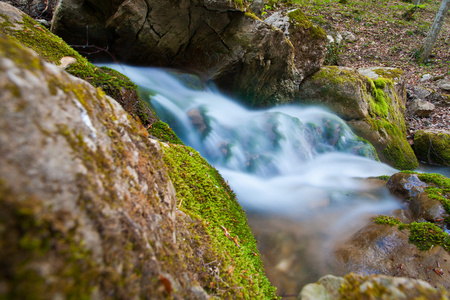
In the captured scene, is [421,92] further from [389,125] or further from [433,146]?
[389,125]

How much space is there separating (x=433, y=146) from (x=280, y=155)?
283 inches

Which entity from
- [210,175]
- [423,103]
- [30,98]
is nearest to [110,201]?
[30,98]

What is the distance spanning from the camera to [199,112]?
6336mm

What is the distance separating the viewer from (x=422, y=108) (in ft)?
37.2

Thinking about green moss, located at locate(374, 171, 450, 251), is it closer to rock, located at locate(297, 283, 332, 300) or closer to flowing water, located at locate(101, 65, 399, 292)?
flowing water, located at locate(101, 65, 399, 292)

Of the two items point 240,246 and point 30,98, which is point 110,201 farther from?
point 240,246

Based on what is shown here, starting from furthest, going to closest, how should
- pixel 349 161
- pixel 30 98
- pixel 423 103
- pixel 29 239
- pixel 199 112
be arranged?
pixel 423 103 < pixel 349 161 < pixel 199 112 < pixel 30 98 < pixel 29 239

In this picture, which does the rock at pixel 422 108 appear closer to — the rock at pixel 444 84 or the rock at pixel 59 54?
the rock at pixel 444 84

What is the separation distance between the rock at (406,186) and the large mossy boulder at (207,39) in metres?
4.48

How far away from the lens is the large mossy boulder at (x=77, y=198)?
63 centimetres

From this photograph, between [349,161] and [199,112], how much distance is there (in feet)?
15.9

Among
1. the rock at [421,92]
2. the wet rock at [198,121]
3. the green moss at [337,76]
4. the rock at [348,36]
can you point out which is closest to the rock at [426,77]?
the rock at [421,92]

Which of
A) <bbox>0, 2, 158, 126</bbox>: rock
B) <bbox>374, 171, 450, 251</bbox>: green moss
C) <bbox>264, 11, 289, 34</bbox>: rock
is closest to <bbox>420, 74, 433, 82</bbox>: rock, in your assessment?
<bbox>264, 11, 289, 34</bbox>: rock

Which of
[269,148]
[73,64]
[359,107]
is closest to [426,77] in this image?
[359,107]
